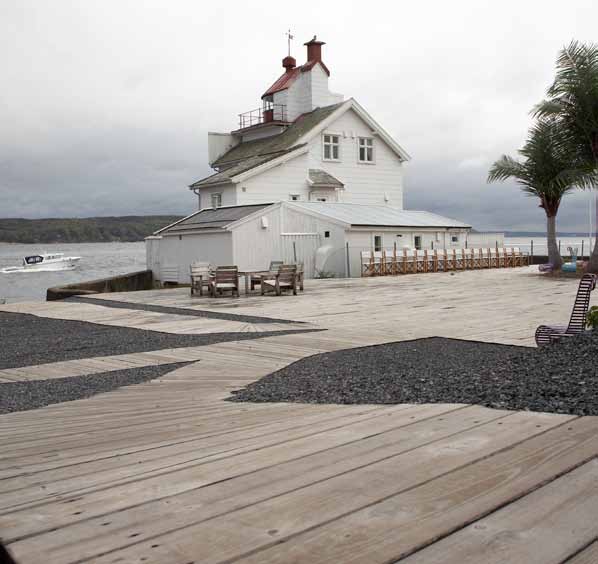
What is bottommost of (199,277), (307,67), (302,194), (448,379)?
(448,379)

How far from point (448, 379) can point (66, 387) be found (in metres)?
4.15

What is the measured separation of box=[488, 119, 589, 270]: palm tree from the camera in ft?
91.6

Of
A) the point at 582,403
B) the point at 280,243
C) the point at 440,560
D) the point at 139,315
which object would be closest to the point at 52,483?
the point at 440,560

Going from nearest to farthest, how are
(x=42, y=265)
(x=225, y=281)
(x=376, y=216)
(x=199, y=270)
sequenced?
1. (x=225, y=281)
2. (x=199, y=270)
3. (x=376, y=216)
4. (x=42, y=265)

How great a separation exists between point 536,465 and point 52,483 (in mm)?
2123

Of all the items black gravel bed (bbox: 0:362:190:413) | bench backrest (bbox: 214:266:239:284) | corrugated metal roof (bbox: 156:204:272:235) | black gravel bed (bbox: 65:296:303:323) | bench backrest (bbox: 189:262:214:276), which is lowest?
black gravel bed (bbox: 0:362:190:413)

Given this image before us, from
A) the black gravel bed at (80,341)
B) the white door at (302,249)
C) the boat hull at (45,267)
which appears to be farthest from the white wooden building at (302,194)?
the boat hull at (45,267)

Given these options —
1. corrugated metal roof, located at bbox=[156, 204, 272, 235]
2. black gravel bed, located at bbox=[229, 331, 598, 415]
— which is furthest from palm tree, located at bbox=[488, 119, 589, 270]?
black gravel bed, located at bbox=[229, 331, 598, 415]

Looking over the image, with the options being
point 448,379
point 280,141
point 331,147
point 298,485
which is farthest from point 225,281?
point 331,147

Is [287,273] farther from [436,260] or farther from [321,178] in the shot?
[321,178]

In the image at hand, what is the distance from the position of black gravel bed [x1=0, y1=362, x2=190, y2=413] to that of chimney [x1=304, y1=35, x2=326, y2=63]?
36.7 metres

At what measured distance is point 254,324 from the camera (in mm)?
14445

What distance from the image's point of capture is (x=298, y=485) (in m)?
2.97

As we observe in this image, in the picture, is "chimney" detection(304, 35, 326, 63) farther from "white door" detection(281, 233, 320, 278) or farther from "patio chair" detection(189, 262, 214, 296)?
"patio chair" detection(189, 262, 214, 296)
